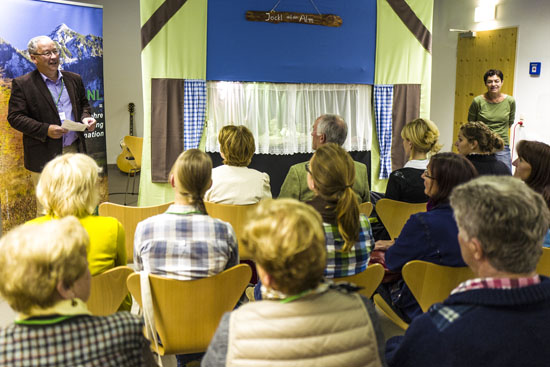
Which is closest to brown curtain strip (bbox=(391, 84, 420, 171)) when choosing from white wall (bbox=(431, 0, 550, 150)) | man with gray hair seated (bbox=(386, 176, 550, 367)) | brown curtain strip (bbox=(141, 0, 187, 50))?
white wall (bbox=(431, 0, 550, 150))

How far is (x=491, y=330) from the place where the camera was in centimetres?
122

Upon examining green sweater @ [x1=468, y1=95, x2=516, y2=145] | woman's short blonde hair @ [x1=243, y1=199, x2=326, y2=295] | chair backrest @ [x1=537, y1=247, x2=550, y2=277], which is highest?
green sweater @ [x1=468, y1=95, x2=516, y2=145]

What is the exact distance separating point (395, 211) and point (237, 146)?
1.16 m

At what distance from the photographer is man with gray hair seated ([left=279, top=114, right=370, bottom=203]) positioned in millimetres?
3410

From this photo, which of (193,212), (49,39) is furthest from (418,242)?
(49,39)

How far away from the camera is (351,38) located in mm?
6121

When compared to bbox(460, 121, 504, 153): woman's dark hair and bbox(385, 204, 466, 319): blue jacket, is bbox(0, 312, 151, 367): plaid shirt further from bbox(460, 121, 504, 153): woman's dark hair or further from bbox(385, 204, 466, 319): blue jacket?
bbox(460, 121, 504, 153): woman's dark hair

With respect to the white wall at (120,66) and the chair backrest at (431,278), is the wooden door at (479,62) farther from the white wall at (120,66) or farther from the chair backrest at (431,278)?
the chair backrest at (431,278)

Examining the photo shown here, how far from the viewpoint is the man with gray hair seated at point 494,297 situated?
3.99ft

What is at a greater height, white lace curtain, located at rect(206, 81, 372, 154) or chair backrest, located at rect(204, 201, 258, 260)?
white lace curtain, located at rect(206, 81, 372, 154)

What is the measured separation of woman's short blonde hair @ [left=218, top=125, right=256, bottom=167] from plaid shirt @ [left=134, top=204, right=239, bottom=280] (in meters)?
1.30

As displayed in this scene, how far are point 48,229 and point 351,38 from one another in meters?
5.43

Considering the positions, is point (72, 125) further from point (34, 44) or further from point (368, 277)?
point (368, 277)

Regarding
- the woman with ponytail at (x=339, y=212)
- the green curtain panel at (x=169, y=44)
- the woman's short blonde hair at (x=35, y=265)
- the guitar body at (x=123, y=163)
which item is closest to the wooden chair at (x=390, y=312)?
the woman with ponytail at (x=339, y=212)
